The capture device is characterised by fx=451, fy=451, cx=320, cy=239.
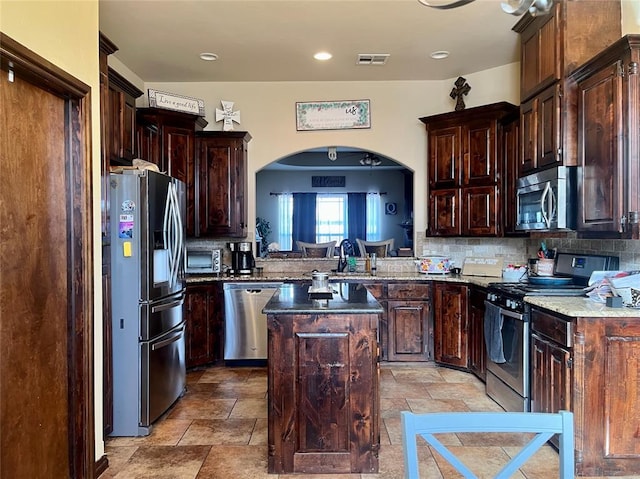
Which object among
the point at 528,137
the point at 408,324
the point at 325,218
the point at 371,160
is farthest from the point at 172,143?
the point at 325,218

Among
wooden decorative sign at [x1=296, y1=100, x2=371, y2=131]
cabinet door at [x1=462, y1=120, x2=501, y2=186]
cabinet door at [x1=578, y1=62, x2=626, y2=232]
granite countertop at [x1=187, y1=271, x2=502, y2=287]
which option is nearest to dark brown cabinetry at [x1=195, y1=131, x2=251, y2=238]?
granite countertop at [x1=187, y1=271, x2=502, y2=287]

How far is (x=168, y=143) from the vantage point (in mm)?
4520

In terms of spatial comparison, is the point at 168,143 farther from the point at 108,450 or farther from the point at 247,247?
the point at 108,450

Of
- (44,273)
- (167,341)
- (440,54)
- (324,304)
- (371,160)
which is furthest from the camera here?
(371,160)

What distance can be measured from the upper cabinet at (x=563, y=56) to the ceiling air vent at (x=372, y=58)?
1.38m

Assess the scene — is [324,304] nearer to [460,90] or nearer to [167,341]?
[167,341]

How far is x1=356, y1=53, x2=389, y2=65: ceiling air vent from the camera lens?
14.0ft

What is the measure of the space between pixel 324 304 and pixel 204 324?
2.25 m

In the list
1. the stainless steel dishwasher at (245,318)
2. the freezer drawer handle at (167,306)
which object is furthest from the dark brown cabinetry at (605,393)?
the stainless steel dishwasher at (245,318)

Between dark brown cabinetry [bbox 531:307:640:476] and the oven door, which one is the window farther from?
dark brown cabinetry [bbox 531:307:640:476]

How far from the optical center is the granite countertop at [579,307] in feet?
8.07

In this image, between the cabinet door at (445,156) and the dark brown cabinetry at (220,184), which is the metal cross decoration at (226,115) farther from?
the cabinet door at (445,156)

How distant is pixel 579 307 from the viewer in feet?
8.45

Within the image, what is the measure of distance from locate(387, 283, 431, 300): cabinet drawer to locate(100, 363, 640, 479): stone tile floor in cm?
79
